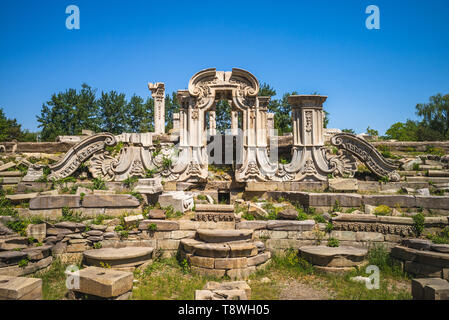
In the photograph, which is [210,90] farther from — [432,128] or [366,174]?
[432,128]

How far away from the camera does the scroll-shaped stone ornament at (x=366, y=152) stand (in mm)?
9234

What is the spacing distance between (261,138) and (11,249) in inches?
288

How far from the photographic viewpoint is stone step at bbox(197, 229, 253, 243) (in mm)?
6062

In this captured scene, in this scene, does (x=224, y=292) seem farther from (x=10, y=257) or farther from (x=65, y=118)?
(x=65, y=118)

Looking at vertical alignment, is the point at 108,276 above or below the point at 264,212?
below

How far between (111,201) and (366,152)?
8.08m

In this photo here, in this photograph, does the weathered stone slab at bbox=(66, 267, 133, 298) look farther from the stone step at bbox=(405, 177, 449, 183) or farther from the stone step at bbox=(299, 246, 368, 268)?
the stone step at bbox=(405, 177, 449, 183)

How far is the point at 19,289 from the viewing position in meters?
4.26

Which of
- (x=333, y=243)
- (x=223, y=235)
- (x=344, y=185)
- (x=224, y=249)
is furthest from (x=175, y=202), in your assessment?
(x=344, y=185)

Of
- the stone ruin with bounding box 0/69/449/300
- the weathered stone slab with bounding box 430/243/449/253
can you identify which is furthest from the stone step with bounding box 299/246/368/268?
the weathered stone slab with bounding box 430/243/449/253

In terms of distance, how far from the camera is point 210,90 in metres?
9.66

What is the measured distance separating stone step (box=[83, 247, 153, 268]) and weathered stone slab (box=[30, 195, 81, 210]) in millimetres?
1630
